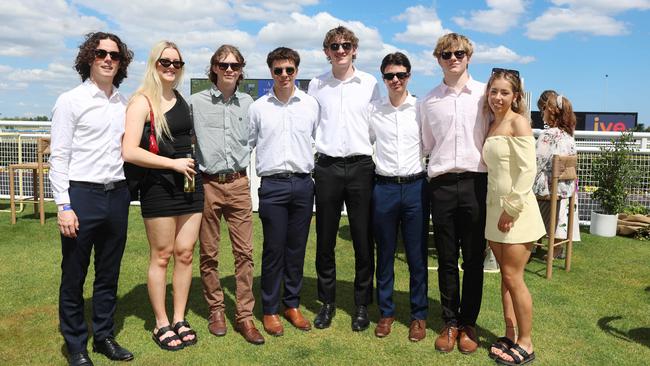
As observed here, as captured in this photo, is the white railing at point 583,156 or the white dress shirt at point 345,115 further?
the white railing at point 583,156

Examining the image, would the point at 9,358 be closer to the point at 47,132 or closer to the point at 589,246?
the point at 589,246

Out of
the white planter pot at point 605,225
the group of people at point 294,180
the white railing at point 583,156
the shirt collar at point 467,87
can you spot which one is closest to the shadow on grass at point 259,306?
the group of people at point 294,180

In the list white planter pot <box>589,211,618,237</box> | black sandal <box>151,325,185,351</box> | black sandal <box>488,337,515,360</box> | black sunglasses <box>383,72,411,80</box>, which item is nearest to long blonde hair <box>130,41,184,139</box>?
black sandal <box>151,325,185,351</box>

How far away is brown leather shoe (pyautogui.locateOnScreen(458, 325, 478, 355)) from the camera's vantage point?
3630 millimetres

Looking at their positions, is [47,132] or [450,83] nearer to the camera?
[450,83]

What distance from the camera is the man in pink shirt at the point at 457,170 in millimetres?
3482

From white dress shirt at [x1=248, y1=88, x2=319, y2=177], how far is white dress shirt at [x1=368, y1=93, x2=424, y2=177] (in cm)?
56

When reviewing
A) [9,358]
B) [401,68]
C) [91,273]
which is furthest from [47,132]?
[401,68]

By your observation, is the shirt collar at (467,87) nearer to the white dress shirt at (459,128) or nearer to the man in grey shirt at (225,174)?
the white dress shirt at (459,128)

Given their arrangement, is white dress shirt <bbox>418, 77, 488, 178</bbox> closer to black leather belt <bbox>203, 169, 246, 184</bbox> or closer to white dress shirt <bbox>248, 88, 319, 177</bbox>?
white dress shirt <bbox>248, 88, 319, 177</bbox>

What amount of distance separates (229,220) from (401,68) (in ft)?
5.67

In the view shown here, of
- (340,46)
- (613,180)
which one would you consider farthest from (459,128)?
(613,180)

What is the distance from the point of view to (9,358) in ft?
11.5

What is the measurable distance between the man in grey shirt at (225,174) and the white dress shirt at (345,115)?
583 millimetres
